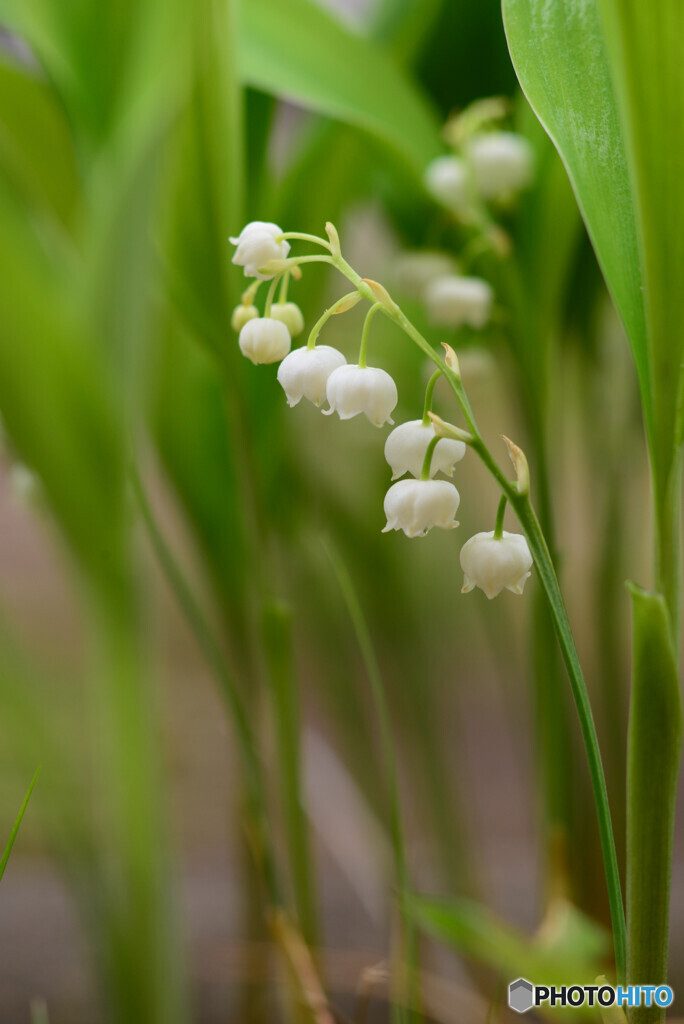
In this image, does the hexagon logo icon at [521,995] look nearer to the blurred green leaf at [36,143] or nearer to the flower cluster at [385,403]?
the flower cluster at [385,403]

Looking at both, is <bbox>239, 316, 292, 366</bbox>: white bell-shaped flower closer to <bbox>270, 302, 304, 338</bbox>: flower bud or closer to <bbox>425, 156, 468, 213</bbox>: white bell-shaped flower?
<bbox>270, 302, 304, 338</bbox>: flower bud

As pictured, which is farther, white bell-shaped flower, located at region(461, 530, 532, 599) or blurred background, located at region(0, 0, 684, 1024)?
blurred background, located at region(0, 0, 684, 1024)

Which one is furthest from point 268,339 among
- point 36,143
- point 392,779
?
point 36,143

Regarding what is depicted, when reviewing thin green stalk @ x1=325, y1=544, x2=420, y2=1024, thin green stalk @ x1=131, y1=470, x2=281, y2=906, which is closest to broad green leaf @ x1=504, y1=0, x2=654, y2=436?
thin green stalk @ x1=325, y1=544, x2=420, y2=1024

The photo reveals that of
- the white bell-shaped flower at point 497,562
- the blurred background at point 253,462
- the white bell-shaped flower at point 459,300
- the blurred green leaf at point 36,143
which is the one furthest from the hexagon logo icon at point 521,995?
the blurred green leaf at point 36,143

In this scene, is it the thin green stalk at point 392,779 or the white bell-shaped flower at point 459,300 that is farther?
the white bell-shaped flower at point 459,300
